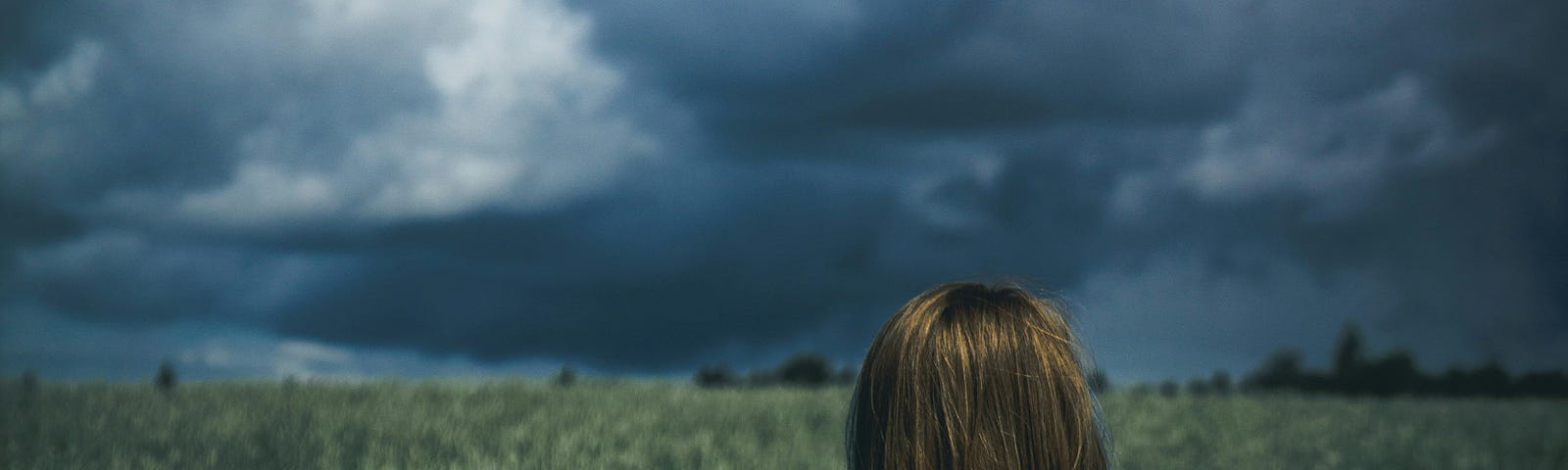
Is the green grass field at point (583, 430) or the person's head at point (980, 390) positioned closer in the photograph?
the person's head at point (980, 390)

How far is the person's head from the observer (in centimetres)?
267

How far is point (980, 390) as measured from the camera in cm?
267

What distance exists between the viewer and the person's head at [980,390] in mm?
2668

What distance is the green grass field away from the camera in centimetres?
959

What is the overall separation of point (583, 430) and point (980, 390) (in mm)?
8734

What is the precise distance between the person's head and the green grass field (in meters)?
6.91

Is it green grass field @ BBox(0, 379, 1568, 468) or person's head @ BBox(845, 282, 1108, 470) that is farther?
green grass field @ BBox(0, 379, 1568, 468)

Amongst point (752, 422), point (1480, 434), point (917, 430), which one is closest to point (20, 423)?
point (752, 422)

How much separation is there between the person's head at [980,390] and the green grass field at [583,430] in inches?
272

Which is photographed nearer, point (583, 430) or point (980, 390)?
point (980, 390)

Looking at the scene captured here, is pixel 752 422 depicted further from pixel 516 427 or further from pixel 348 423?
pixel 348 423

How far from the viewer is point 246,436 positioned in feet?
33.7

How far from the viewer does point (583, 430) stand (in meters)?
10.8

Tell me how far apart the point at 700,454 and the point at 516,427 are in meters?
2.07
